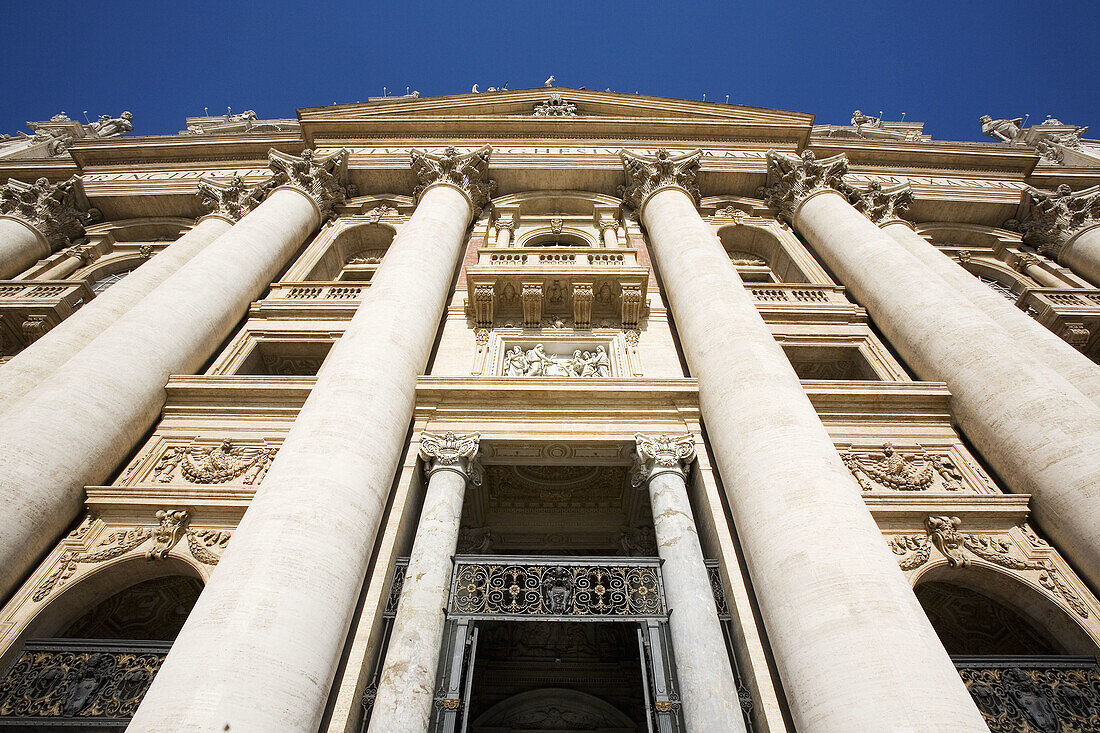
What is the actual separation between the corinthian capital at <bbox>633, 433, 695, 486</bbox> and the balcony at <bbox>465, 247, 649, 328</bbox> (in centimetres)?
356

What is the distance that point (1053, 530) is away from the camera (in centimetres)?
748

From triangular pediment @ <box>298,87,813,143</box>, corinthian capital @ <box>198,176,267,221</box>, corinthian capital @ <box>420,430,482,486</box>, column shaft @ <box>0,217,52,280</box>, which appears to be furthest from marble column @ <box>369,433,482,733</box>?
column shaft @ <box>0,217,52,280</box>

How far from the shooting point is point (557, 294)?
1188 cm

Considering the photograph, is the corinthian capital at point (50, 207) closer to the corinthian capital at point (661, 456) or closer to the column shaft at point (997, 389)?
the corinthian capital at point (661, 456)

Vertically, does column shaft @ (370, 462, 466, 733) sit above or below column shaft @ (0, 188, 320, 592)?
below

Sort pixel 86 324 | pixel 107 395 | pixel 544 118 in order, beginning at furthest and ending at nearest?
pixel 544 118
pixel 86 324
pixel 107 395

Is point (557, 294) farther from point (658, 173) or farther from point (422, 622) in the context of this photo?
point (422, 622)

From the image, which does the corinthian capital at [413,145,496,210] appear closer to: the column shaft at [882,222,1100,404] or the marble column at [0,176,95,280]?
the marble column at [0,176,95,280]

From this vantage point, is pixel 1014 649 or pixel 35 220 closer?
pixel 1014 649

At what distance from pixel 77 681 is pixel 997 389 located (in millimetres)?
12051

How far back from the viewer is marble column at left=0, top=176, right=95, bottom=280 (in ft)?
48.2

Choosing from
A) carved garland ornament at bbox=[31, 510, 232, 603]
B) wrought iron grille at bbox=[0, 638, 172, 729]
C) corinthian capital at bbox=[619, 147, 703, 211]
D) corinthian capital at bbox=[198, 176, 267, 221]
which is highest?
corinthian capital at bbox=[619, 147, 703, 211]

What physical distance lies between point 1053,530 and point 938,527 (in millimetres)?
1298

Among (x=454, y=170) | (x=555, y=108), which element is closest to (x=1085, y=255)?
(x=555, y=108)
